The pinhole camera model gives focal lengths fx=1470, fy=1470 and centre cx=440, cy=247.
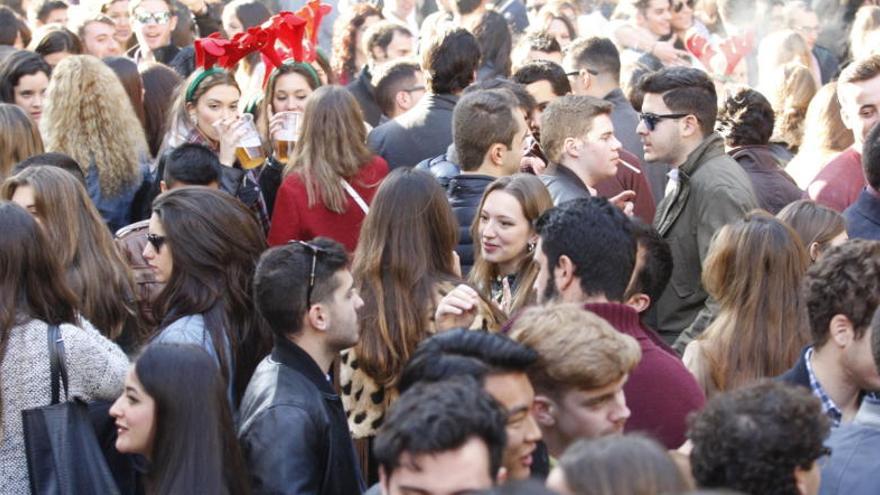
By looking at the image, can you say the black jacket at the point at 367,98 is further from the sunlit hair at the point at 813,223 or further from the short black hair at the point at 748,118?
the sunlit hair at the point at 813,223

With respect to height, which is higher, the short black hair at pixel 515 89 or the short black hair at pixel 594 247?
the short black hair at pixel 594 247

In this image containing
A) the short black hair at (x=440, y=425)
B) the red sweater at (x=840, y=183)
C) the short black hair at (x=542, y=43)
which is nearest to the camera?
the short black hair at (x=440, y=425)

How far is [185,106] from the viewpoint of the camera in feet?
25.9

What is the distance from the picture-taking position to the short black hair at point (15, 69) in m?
8.47

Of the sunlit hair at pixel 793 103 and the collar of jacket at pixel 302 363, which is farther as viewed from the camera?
the sunlit hair at pixel 793 103

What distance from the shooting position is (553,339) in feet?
13.5

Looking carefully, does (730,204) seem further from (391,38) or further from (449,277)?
(391,38)

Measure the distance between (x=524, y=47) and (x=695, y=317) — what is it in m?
3.52

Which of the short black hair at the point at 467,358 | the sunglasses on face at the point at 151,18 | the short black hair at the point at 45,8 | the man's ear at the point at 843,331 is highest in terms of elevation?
the short black hair at the point at 467,358

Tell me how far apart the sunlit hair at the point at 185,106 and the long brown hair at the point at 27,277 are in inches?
106

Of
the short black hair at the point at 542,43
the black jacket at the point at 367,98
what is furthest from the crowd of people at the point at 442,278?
the black jacket at the point at 367,98

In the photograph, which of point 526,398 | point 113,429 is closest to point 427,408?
point 526,398

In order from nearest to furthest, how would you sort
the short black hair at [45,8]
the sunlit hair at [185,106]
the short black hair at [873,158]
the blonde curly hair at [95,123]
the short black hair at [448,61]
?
the short black hair at [873,158] → the blonde curly hair at [95,123] → the sunlit hair at [185,106] → the short black hair at [448,61] → the short black hair at [45,8]

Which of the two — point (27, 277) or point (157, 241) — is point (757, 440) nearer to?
point (27, 277)
